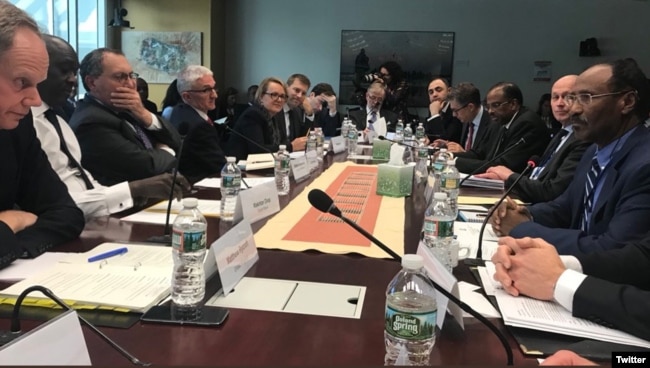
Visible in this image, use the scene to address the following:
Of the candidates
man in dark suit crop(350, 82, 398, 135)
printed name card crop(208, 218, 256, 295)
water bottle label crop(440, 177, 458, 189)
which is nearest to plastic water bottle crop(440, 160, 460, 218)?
water bottle label crop(440, 177, 458, 189)

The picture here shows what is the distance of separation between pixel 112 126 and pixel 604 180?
2.20 meters

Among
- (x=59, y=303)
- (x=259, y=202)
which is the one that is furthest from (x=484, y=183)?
(x=59, y=303)

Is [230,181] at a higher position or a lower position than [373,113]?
lower

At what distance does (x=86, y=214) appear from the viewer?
1.92 meters

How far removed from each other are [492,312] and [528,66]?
7762 mm

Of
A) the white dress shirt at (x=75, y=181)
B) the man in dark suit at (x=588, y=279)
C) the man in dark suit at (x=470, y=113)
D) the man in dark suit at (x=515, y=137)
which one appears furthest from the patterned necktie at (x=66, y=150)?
the man in dark suit at (x=470, y=113)

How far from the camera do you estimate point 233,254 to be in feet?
4.22

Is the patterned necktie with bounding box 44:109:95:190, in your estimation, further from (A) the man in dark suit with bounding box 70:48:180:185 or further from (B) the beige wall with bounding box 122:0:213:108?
(B) the beige wall with bounding box 122:0:213:108

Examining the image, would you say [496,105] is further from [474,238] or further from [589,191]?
[474,238]

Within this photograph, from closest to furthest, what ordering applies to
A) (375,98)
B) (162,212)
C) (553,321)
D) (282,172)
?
(553,321), (162,212), (282,172), (375,98)

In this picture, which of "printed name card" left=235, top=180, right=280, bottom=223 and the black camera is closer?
→ "printed name card" left=235, top=180, right=280, bottom=223

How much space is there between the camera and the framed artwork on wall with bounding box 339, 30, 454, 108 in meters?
8.38

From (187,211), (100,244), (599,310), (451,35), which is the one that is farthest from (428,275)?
(451,35)

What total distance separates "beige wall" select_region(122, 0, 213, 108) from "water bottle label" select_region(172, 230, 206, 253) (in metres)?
7.46
